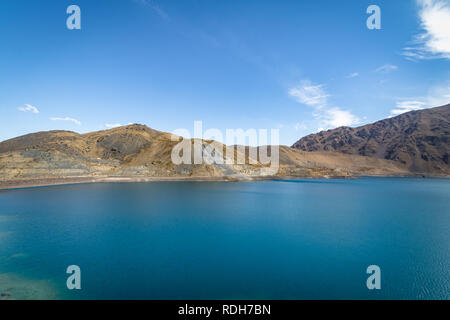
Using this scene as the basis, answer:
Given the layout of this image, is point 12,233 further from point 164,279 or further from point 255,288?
point 255,288

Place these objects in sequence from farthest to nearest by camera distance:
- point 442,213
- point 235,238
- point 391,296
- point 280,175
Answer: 1. point 280,175
2. point 442,213
3. point 235,238
4. point 391,296

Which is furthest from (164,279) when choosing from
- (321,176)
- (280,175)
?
(321,176)

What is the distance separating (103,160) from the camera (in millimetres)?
79000

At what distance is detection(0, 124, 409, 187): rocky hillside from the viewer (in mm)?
57188

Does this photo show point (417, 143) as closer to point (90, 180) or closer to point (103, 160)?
point (103, 160)

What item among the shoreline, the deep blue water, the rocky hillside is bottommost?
the deep blue water

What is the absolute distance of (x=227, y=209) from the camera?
95.9 feet

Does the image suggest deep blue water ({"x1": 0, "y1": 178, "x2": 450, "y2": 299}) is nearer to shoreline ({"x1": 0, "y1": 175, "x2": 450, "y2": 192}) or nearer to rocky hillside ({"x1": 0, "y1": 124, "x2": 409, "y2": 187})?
shoreline ({"x1": 0, "y1": 175, "x2": 450, "y2": 192})

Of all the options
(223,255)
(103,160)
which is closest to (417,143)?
(103,160)

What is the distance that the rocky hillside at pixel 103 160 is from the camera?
2251 inches

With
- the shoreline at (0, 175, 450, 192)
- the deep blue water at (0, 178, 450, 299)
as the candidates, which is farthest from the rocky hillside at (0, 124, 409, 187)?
the deep blue water at (0, 178, 450, 299)

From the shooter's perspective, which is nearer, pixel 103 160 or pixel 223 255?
pixel 223 255

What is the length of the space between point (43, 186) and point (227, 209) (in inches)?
2037

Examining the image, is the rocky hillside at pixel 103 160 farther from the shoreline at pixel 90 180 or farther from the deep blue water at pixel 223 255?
the deep blue water at pixel 223 255
